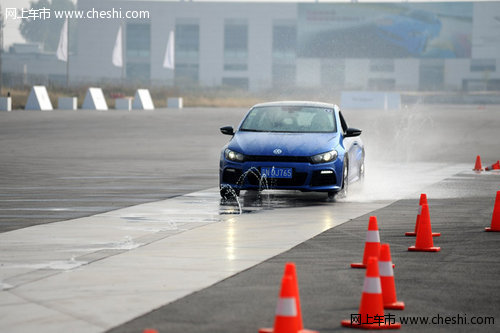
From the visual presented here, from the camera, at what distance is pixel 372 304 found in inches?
278

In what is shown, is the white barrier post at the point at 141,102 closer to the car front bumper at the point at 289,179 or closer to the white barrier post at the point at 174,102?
the white barrier post at the point at 174,102

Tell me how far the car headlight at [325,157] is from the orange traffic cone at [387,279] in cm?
806

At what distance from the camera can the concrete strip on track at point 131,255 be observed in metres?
7.79

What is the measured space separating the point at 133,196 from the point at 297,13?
103599 mm

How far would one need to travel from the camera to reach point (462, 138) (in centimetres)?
3753

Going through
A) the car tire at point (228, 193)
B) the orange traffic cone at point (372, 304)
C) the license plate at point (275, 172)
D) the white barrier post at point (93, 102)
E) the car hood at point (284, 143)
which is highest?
the car hood at point (284, 143)

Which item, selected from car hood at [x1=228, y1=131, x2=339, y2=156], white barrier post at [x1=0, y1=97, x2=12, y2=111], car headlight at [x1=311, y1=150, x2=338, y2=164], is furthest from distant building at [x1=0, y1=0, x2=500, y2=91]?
car headlight at [x1=311, y1=150, x2=338, y2=164]

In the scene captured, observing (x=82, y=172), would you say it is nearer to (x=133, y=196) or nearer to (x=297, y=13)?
(x=133, y=196)

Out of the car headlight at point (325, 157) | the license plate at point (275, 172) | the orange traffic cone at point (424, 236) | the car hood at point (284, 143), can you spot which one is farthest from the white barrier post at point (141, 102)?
the orange traffic cone at point (424, 236)

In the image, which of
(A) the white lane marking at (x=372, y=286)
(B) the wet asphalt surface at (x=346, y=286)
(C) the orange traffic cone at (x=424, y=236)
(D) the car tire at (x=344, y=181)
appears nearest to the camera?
(A) the white lane marking at (x=372, y=286)

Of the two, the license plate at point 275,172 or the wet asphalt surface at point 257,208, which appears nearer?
the wet asphalt surface at point 257,208

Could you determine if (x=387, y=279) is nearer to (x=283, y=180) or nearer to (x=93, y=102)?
(x=283, y=180)

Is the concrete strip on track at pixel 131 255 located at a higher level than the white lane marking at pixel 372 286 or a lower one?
lower

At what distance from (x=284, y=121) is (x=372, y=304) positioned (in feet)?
35.0
